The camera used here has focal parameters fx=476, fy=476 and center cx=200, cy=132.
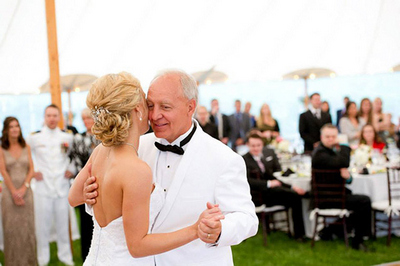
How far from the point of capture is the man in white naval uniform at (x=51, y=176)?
507 centimetres

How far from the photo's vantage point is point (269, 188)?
577 centimetres

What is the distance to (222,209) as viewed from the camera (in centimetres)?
207

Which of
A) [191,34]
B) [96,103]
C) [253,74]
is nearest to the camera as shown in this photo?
[96,103]

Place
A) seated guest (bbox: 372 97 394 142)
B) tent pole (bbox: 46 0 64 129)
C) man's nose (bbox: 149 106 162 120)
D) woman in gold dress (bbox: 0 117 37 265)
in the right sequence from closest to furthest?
1. man's nose (bbox: 149 106 162 120)
2. woman in gold dress (bbox: 0 117 37 265)
3. tent pole (bbox: 46 0 64 129)
4. seated guest (bbox: 372 97 394 142)

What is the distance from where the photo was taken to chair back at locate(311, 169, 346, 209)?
537 cm

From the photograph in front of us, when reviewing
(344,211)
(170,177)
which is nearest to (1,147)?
(170,177)

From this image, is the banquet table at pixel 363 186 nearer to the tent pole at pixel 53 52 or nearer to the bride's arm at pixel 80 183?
the tent pole at pixel 53 52

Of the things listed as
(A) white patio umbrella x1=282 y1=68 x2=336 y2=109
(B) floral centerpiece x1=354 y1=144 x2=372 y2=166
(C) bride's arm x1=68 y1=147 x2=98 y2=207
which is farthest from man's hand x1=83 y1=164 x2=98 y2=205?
(A) white patio umbrella x1=282 y1=68 x2=336 y2=109

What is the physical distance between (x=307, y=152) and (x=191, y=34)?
17.1ft

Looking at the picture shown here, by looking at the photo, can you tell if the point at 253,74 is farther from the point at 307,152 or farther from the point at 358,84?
the point at 307,152

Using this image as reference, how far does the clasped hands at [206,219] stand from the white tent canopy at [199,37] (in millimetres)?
7460

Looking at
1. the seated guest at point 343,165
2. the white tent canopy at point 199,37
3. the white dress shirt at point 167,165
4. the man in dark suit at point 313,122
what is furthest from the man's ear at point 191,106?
the white tent canopy at point 199,37

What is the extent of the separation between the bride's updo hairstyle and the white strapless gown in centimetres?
31

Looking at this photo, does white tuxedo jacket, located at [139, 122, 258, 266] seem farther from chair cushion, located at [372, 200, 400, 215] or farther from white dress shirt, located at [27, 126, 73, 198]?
chair cushion, located at [372, 200, 400, 215]
